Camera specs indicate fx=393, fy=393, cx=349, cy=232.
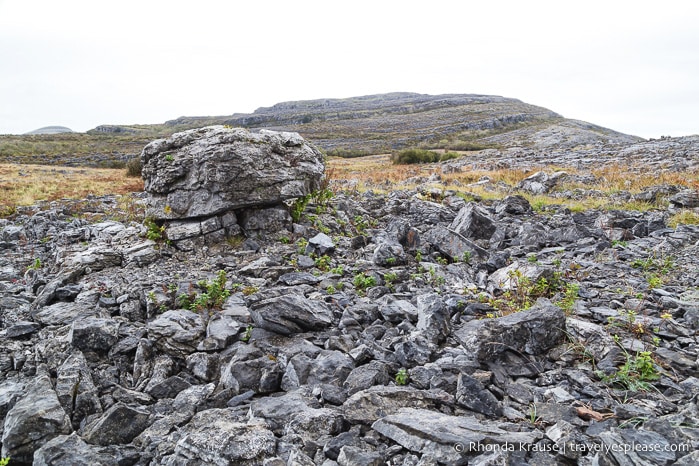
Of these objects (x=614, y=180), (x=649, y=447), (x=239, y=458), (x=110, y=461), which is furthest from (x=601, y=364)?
(x=614, y=180)

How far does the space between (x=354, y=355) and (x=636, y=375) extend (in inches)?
104

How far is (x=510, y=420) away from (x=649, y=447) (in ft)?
3.06

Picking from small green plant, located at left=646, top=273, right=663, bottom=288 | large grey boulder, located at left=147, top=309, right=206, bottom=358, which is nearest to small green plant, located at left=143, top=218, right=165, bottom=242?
large grey boulder, located at left=147, top=309, right=206, bottom=358

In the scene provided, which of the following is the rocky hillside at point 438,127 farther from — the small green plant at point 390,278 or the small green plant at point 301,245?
the small green plant at point 390,278

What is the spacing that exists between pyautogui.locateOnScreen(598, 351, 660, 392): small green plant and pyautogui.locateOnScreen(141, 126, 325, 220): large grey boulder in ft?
23.0

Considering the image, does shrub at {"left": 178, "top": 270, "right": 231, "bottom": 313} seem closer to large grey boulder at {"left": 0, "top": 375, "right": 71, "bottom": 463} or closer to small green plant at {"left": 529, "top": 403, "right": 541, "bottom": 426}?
large grey boulder at {"left": 0, "top": 375, "right": 71, "bottom": 463}

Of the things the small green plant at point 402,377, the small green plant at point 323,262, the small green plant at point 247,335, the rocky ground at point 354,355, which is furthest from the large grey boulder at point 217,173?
the small green plant at point 402,377

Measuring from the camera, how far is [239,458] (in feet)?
9.82

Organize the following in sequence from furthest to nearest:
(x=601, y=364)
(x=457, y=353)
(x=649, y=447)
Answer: (x=457, y=353) → (x=601, y=364) → (x=649, y=447)

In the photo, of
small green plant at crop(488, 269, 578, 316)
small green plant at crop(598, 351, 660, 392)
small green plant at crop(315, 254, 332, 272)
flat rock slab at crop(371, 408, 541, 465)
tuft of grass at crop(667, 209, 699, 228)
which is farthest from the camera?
tuft of grass at crop(667, 209, 699, 228)

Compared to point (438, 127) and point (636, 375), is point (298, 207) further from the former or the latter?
point (438, 127)

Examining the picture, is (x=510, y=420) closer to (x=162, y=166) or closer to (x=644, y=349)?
(x=644, y=349)

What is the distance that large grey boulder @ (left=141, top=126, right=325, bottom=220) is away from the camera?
841 centimetres

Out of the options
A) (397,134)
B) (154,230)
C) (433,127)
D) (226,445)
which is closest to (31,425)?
(226,445)
